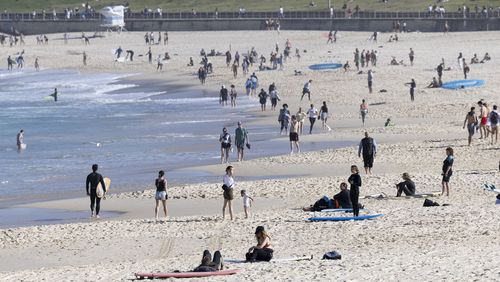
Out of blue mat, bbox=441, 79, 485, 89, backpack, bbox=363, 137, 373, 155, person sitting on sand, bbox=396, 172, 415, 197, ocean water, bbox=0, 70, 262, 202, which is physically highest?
backpack, bbox=363, 137, 373, 155

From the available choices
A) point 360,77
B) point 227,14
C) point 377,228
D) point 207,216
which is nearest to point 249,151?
point 207,216

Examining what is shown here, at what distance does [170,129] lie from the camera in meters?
46.4

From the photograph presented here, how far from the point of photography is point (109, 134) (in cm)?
4616

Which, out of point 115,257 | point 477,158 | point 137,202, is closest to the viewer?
point 115,257

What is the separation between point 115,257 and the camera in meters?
22.0

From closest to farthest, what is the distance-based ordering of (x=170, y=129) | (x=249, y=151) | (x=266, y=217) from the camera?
1. (x=266, y=217)
2. (x=249, y=151)
3. (x=170, y=129)

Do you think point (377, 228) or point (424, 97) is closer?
point (377, 228)

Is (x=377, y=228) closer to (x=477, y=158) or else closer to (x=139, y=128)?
(x=477, y=158)

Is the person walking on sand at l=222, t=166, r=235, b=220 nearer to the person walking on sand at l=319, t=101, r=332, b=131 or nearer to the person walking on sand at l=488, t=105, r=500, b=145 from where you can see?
the person walking on sand at l=488, t=105, r=500, b=145

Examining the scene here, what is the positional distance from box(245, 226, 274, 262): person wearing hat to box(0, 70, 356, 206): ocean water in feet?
37.4

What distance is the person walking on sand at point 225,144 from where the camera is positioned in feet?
111

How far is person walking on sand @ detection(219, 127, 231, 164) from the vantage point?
1335 inches

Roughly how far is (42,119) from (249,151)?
1764cm

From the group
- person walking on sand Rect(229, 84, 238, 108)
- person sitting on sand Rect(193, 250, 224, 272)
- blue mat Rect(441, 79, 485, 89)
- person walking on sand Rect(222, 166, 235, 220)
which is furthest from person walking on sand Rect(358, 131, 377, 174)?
blue mat Rect(441, 79, 485, 89)
